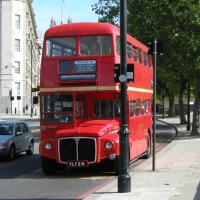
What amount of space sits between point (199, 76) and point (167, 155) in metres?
12.4

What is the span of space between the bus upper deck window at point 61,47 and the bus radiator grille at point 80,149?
260 centimetres

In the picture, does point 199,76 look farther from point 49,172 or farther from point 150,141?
point 49,172

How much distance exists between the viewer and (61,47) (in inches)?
603

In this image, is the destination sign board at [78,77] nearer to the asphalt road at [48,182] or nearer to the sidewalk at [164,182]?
the asphalt road at [48,182]

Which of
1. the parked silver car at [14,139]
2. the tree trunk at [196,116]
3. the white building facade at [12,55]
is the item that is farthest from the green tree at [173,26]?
the white building facade at [12,55]

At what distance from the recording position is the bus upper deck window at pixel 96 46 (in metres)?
15.2

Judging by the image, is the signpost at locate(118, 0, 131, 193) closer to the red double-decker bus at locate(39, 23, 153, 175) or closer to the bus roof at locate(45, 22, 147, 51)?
the red double-decker bus at locate(39, 23, 153, 175)

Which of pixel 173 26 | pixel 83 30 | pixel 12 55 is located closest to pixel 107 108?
pixel 83 30

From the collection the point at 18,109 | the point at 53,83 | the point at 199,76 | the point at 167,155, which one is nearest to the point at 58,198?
the point at 53,83

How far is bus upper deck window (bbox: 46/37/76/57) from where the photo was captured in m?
15.3

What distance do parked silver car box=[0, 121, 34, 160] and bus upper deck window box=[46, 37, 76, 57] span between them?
5790 mm

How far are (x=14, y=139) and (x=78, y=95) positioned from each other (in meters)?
6.39

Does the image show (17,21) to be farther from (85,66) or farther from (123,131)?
(123,131)

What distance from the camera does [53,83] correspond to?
15172 mm
